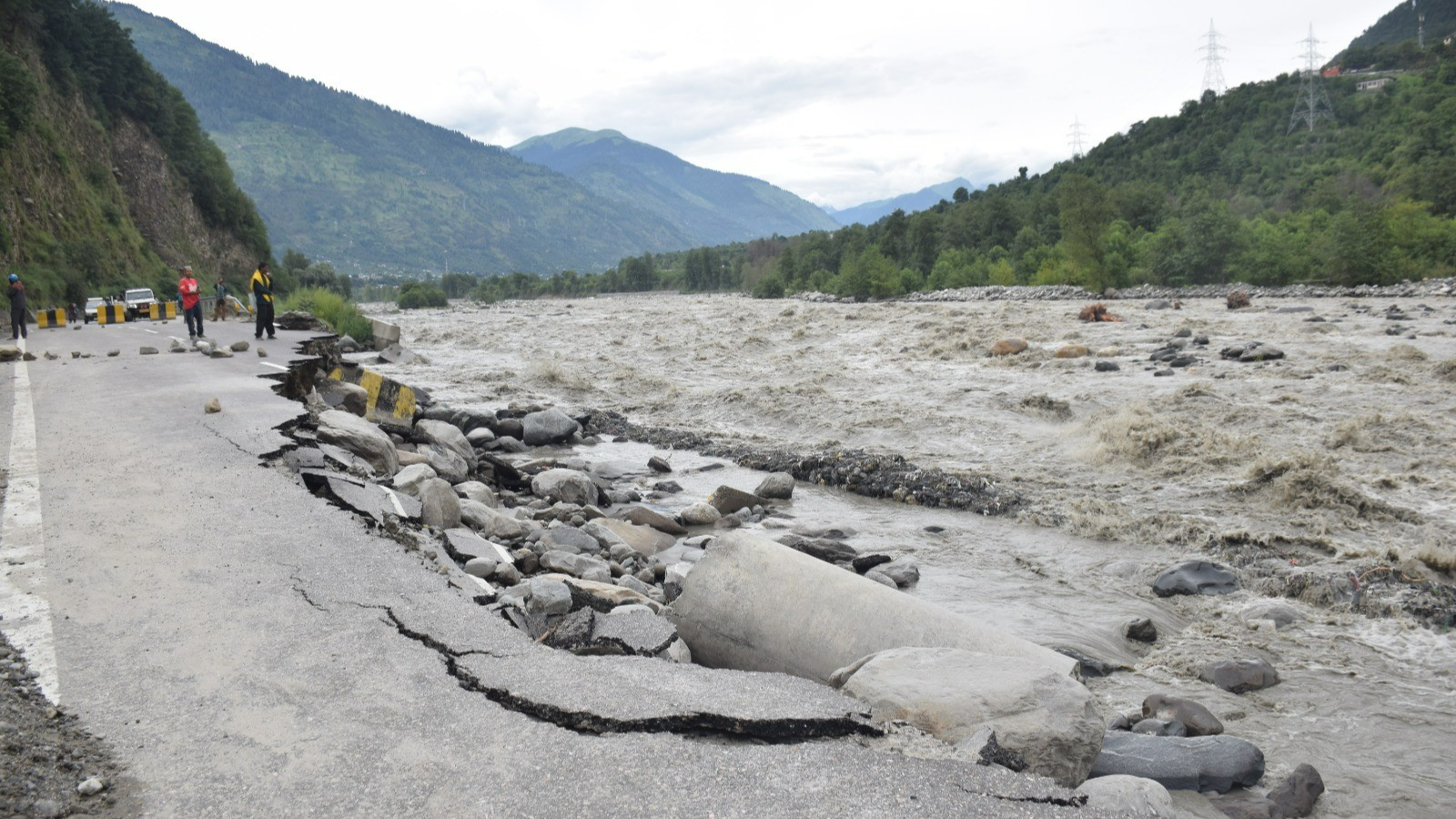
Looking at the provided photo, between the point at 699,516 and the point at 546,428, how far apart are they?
20.1ft

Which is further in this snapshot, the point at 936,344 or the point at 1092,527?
the point at 936,344

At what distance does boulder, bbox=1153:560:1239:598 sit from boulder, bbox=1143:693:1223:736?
8.39ft

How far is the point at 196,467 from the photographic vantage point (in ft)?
24.6

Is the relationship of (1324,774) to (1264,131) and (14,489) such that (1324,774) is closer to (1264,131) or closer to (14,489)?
(14,489)

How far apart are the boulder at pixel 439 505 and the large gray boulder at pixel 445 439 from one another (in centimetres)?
398

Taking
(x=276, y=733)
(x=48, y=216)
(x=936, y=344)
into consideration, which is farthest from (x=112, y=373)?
(x=48, y=216)

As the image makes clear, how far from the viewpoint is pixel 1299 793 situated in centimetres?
436

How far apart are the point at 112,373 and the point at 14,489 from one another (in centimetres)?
842

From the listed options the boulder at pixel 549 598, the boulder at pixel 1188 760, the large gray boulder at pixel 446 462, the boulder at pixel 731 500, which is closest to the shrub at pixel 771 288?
the large gray boulder at pixel 446 462

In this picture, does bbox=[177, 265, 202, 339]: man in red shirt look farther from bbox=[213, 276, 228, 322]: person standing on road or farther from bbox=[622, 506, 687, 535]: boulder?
bbox=[622, 506, 687, 535]: boulder

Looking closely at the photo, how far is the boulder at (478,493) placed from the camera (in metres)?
9.61

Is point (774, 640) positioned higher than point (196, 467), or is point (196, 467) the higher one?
point (196, 467)

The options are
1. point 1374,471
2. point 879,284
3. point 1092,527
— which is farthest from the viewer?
point 879,284

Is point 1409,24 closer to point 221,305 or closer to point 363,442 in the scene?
point 221,305
